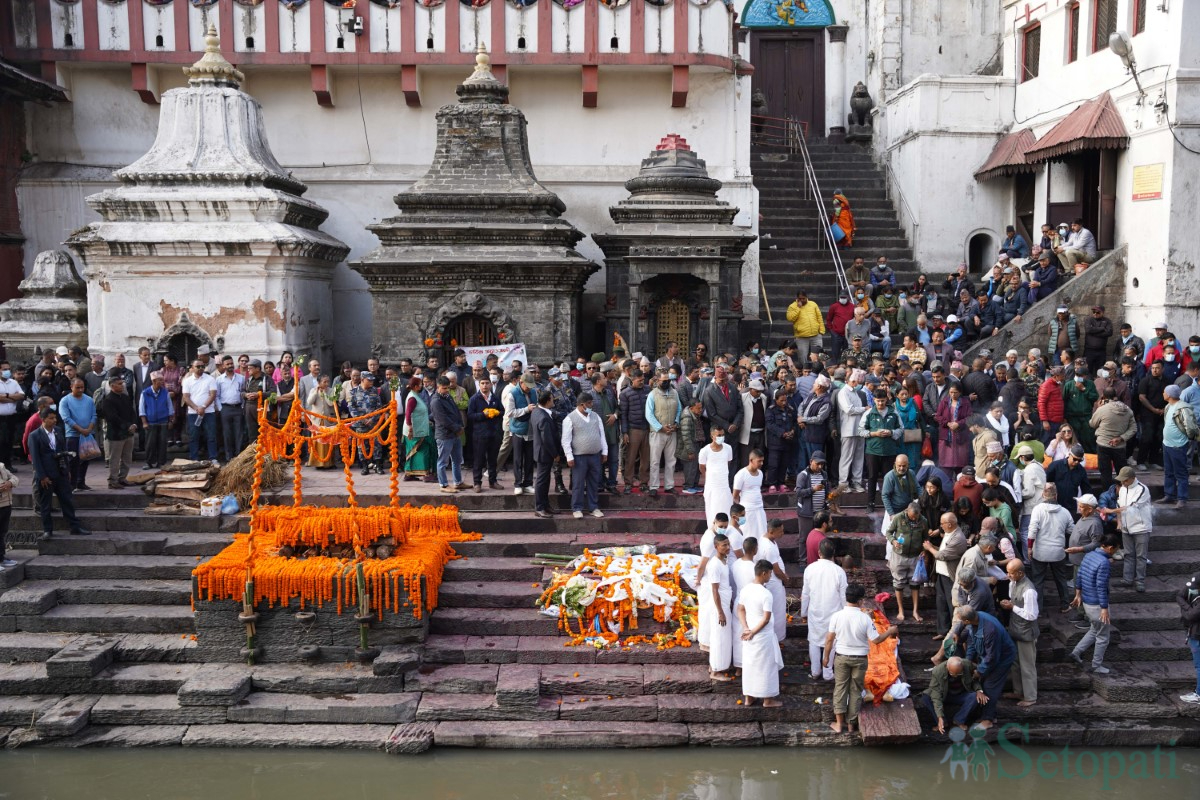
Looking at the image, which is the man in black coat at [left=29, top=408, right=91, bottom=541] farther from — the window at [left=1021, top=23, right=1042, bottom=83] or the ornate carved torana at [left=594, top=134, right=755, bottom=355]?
the window at [left=1021, top=23, right=1042, bottom=83]

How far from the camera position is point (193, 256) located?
49.0 feet

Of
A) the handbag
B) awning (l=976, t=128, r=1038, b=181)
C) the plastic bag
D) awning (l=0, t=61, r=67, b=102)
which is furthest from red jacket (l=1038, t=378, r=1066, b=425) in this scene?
awning (l=0, t=61, r=67, b=102)

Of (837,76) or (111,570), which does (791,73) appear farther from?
(111,570)

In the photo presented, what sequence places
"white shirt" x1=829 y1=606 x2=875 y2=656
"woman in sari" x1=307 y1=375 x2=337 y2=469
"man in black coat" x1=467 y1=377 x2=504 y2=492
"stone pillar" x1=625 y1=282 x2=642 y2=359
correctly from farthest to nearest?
1. "stone pillar" x1=625 y1=282 x2=642 y2=359
2. "woman in sari" x1=307 y1=375 x2=337 y2=469
3. "man in black coat" x1=467 y1=377 x2=504 y2=492
4. "white shirt" x1=829 y1=606 x2=875 y2=656

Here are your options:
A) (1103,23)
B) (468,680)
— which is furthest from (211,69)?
(1103,23)

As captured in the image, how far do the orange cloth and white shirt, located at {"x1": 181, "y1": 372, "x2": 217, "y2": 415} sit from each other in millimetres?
8343

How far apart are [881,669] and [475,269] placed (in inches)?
336

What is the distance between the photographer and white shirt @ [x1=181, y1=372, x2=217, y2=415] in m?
12.7

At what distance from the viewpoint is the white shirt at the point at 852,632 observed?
8.41 meters

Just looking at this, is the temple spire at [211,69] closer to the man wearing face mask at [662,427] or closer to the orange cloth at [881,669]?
the man wearing face mask at [662,427]

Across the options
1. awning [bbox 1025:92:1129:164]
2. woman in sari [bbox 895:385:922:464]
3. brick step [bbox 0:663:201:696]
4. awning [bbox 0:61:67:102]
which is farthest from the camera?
awning [bbox 0:61:67:102]

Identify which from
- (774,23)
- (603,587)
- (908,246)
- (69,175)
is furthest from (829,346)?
(69,175)

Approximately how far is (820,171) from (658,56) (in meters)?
5.19

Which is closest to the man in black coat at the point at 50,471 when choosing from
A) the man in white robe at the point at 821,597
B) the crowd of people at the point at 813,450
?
the crowd of people at the point at 813,450
